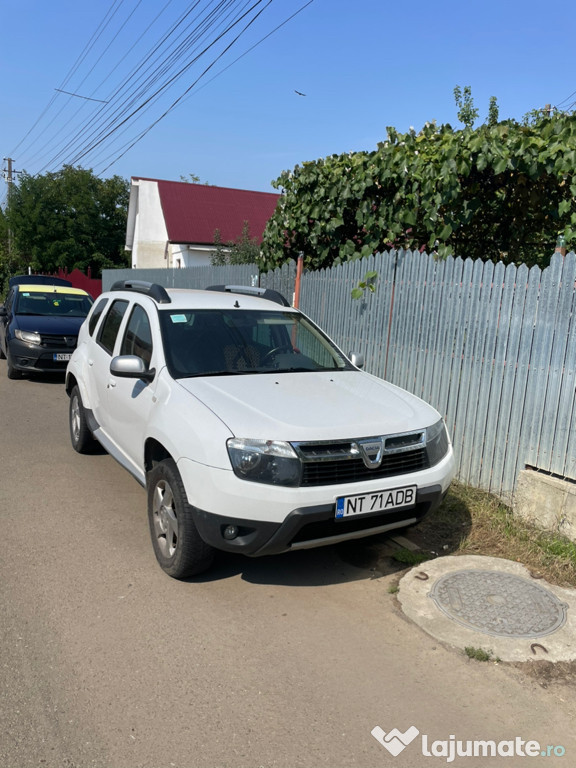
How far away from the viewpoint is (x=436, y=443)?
157 inches

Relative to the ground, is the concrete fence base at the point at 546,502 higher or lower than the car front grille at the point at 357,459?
lower

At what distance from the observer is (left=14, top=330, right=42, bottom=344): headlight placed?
1069 cm

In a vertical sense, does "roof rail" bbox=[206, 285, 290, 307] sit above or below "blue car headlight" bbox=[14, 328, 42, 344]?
above

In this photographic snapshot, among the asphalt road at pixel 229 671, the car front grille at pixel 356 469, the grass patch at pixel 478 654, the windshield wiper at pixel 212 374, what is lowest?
the asphalt road at pixel 229 671

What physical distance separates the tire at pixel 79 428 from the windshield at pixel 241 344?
200 centimetres

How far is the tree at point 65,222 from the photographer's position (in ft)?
121

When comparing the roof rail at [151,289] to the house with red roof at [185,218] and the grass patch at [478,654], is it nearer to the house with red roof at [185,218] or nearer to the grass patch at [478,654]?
the grass patch at [478,654]

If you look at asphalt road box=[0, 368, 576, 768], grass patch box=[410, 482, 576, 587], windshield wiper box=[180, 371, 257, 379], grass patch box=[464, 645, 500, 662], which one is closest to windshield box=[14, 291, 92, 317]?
asphalt road box=[0, 368, 576, 768]

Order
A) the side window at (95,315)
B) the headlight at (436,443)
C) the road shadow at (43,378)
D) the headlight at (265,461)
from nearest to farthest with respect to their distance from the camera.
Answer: the headlight at (265,461) → the headlight at (436,443) → the side window at (95,315) → the road shadow at (43,378)

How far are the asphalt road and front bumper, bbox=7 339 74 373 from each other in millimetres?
6757

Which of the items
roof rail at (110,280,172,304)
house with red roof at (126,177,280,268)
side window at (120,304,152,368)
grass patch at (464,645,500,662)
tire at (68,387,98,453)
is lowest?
grass patch at (464,645,500,662)

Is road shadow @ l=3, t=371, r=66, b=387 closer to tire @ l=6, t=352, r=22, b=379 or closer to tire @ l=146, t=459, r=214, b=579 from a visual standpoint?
tire @ l=6, t=352, r=22, b=379

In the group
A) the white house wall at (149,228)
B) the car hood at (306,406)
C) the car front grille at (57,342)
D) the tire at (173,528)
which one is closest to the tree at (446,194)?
the car hood at (306,406)

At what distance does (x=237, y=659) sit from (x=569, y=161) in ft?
14.6
